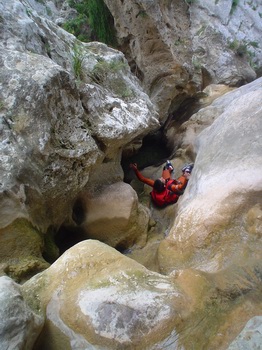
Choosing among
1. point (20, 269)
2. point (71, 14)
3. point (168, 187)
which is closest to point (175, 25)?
point (71, 14)

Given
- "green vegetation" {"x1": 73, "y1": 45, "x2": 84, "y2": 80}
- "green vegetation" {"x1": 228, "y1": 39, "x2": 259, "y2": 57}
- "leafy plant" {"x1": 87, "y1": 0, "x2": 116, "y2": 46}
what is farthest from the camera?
"green vegetation" {"x1": 228, "y1": 39, "x2": 259, "y2": 57}

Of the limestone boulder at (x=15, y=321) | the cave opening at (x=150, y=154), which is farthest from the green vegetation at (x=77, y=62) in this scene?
the limestone boulder at (x=15, y=321)

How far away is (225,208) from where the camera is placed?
4.57 meters

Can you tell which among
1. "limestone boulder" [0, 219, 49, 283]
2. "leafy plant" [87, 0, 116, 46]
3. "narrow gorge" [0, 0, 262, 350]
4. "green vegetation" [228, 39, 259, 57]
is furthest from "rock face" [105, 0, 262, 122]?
"limestone boulder" [0, 219, 49, 283]

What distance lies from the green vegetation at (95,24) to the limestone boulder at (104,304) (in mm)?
9000

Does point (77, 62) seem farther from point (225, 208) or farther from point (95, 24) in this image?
point (95, 24)

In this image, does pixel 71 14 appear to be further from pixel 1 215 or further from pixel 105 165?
pixel 1 215

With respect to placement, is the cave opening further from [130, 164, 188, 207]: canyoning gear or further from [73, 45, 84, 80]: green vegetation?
[73, 45, 84, 80]: green vegetation

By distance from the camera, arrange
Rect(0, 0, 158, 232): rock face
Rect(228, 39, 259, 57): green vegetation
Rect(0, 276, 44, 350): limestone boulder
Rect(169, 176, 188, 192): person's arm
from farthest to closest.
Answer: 1. Rect(228, 39, 259, 57): green vegetation
2. Rect(169, 176, 188, 192): person's arm
3. Rect(0, 0, 158, 232): rock face
4. Rect(0, 276, 44, 350): limestone boulder

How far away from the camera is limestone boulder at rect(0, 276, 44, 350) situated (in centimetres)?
240

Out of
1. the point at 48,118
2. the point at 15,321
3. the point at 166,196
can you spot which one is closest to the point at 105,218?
the point at 166,196

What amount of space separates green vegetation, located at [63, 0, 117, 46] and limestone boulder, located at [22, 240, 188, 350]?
9.00 meters

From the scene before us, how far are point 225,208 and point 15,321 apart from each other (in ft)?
10.3

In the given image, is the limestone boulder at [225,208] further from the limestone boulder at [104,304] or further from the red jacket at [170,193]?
the red jacket at [170,193]
